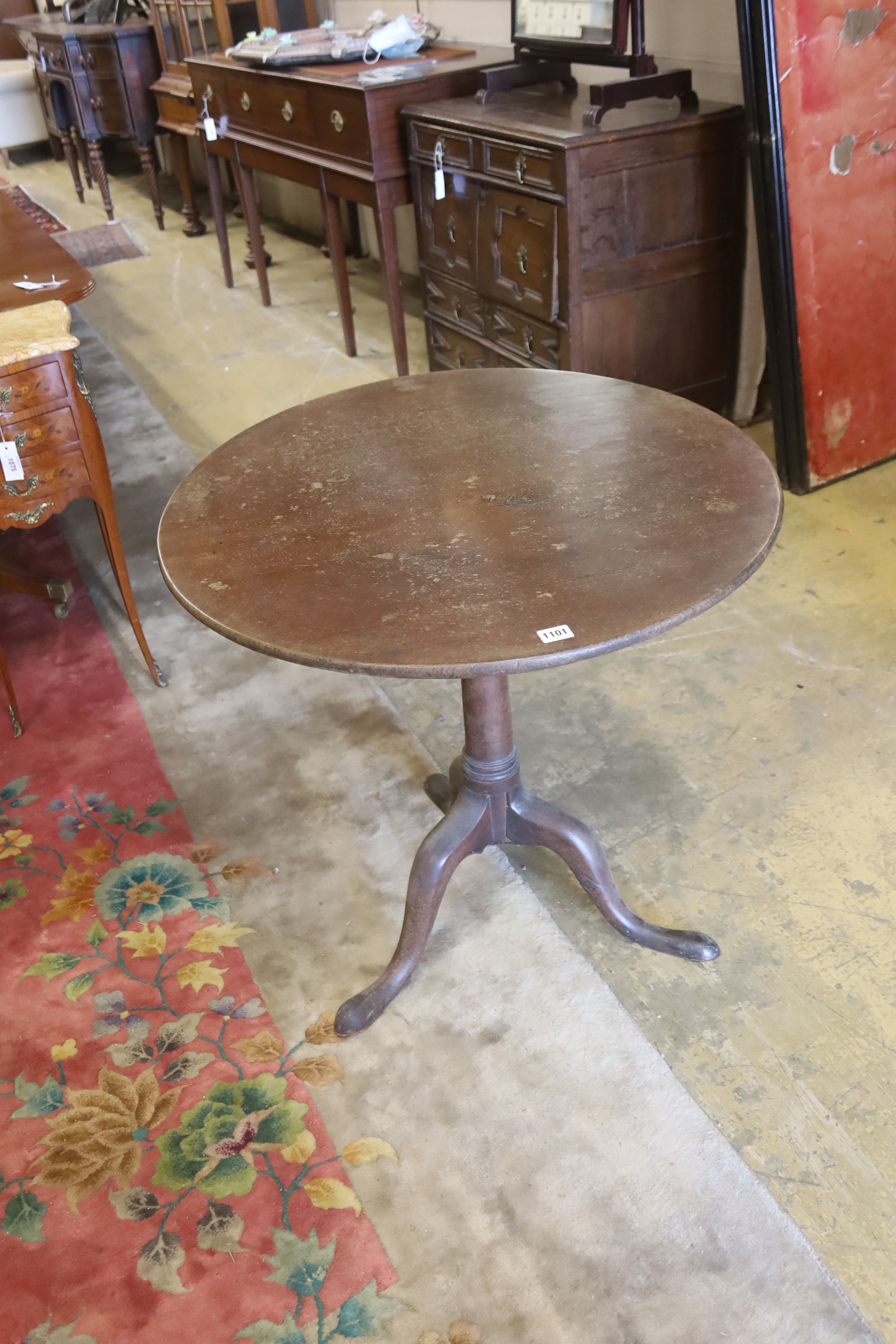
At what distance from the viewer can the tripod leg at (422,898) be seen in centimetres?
149

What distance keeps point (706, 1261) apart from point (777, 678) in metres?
1.18

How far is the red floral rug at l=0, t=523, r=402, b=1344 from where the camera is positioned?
1202 mm

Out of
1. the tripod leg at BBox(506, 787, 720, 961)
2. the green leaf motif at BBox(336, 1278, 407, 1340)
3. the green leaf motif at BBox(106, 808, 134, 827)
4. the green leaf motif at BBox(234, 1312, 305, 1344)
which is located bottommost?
the green leaf motif at BBox(234, 1312, 305, 1344)

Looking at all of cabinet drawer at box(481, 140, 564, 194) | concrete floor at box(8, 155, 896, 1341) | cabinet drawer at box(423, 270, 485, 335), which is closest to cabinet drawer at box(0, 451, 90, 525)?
concrete floor at box(8, 155, 896, 1341)

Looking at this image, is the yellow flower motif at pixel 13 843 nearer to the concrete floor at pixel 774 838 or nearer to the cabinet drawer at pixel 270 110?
the concrete floor at pixel 774 838

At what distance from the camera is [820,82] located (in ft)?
7.56

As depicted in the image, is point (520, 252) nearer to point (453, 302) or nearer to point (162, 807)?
point (453, 302)

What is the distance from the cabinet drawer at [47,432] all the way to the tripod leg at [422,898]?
1.06m

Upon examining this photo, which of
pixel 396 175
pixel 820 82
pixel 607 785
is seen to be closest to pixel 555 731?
pixel 607 785

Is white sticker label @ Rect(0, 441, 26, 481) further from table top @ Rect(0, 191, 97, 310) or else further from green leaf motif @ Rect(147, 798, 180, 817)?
green leaf motif @ Rect(147, 798, 180, 817)

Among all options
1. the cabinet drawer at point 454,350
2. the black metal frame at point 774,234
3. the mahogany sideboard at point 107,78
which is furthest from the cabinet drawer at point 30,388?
the mahogany sideboard at point 107,78

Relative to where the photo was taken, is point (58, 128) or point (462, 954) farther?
point (58, 128)

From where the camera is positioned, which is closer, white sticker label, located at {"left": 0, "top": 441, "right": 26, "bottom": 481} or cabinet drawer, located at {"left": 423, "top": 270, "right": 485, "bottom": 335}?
white sticker label, located at {"left": 0, "top": 441, "right": 26, "bottom": 481}

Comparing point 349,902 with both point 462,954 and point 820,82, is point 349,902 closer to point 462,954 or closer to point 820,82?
point 462,954
